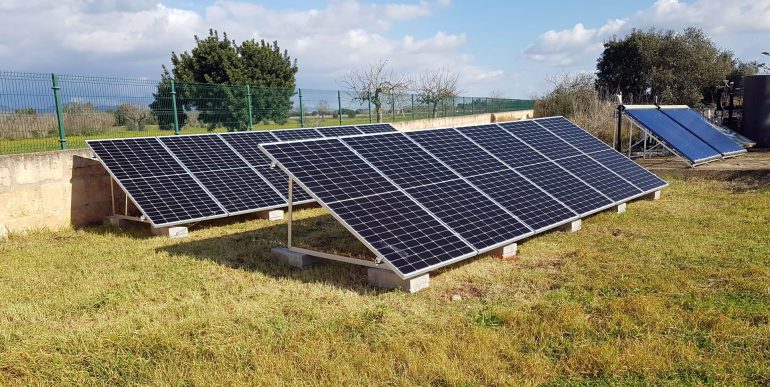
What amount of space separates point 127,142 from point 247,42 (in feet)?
78.3

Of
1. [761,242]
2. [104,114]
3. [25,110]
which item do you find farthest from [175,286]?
[761,242]

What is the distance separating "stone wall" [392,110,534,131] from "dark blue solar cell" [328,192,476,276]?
Result: 10278mm

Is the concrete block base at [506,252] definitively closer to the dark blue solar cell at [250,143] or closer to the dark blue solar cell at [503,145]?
the dark blue solar cell at [503,145]

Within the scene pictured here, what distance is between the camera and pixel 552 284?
23.1 feet

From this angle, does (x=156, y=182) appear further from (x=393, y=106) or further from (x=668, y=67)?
(x=668, y=67)

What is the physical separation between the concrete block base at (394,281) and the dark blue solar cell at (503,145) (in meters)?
4.50

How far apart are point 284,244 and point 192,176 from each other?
11.3ft

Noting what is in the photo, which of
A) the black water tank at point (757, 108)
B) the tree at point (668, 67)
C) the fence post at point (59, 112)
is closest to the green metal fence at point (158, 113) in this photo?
the fence post at point (59, 112)

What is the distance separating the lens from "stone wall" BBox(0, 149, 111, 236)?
10.6m

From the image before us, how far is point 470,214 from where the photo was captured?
8055mm

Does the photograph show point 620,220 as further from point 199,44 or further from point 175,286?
point 199,44

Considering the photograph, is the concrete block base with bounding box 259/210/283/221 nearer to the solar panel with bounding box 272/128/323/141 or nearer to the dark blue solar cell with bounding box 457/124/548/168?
the solar panel with bounding box 272/128/323/141

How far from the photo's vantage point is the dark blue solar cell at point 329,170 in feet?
24.7

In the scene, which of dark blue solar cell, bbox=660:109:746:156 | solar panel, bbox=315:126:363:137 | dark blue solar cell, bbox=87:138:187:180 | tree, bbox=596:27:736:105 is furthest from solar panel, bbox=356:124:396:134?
tree, bbox=596:27:736:105
